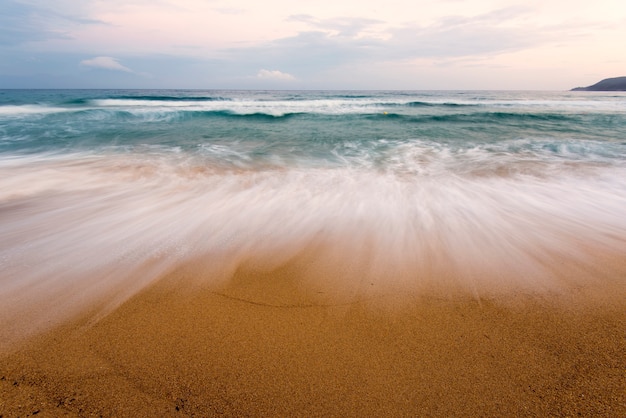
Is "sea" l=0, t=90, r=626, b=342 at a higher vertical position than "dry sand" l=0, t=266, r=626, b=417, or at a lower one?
higher

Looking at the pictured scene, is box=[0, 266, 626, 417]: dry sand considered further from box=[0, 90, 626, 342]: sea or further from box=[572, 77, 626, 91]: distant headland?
box=[572, 77, 626, 91]: distant headland

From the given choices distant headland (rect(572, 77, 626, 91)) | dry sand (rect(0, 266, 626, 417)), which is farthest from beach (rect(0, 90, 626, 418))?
distant headland (rect(572, 77, 626, 91))

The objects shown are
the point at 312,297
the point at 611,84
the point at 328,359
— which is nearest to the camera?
the point at 328,359

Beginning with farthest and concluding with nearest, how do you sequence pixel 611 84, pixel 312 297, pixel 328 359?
pixel 611 84, pixel 312 297, pixel 328 359

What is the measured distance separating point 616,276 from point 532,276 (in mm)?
628

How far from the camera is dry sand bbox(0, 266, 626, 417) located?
145 cm

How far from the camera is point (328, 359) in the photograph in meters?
1.69

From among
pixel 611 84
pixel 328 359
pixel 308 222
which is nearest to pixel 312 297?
pixel 328 359

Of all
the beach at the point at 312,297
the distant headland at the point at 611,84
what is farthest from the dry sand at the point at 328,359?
the distant headland at the point at 611,84

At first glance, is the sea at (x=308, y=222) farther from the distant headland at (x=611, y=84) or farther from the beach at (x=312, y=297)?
the distant headland at (x=611, y=84)

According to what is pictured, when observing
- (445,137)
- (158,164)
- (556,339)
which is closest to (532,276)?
(556,339)

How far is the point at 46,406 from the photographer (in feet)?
4.65

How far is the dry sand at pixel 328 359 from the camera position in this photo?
1.45 metres

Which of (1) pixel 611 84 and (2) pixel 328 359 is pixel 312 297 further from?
(1) pixel 611 84
